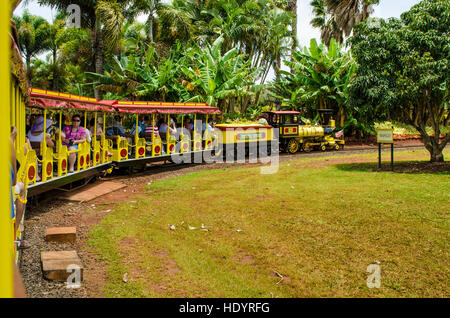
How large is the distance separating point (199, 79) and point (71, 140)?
13.4m

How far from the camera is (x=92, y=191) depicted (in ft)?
35.1

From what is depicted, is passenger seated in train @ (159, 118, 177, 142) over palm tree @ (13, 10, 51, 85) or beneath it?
beneath

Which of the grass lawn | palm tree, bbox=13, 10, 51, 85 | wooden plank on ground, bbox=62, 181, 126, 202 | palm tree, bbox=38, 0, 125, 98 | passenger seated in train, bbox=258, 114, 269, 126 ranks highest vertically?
palm tree, bbox=13, 10, 51, 85

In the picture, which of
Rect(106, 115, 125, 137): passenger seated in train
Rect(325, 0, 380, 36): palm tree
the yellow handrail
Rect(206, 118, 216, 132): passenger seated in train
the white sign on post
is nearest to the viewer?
the yellow handrail

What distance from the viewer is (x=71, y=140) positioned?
32.6 feet

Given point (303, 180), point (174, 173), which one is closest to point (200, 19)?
point (174, 173)

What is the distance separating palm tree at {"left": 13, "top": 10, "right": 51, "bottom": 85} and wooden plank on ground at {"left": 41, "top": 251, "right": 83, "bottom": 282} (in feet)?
124

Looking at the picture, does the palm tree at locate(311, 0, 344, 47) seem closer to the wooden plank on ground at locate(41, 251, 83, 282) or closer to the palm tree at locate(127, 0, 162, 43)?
the palm tree at locate(127, 0, 162, 43)

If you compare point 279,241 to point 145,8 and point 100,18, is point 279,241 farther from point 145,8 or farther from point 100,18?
point 145,8

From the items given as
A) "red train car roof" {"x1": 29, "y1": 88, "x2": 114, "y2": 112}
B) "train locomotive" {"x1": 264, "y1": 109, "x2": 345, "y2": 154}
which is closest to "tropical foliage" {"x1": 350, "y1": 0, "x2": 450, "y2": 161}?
"train locomotive" {"x1": 264, "y1": 109, "x2": 345, "y2": 154}

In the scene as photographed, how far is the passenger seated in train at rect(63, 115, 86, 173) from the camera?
388 inches

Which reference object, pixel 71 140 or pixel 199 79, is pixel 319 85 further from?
pixel 71 140

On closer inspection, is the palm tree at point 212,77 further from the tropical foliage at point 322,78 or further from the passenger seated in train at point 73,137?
the passenger seated in train at point 73,137

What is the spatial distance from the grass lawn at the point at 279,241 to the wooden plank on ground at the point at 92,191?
124 cm
